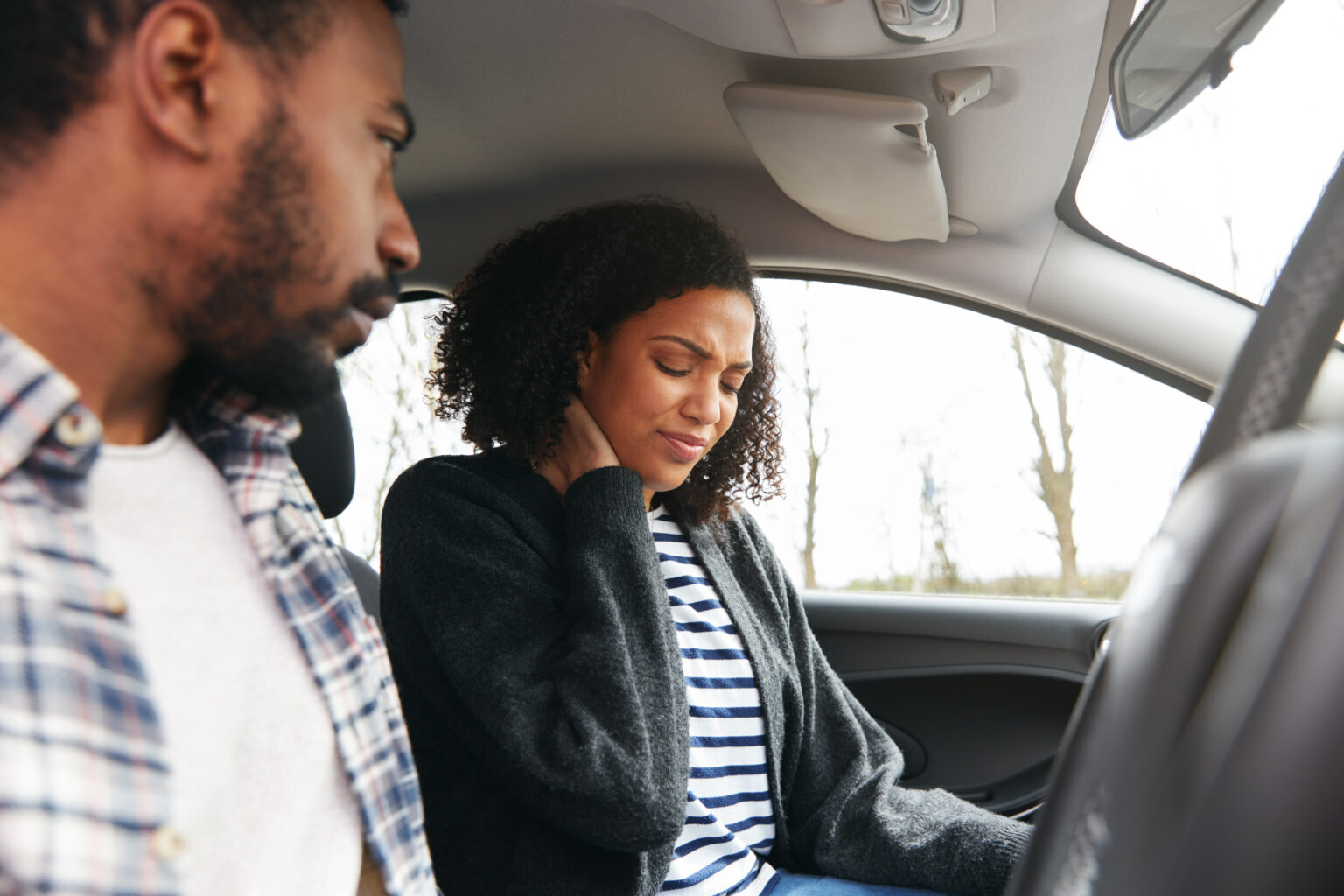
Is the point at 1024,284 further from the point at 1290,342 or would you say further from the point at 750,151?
the point at 1290,342

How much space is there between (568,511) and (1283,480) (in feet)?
3.96

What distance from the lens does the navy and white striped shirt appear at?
1.41 m

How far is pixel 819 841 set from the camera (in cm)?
158

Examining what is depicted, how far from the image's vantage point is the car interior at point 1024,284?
12.0 inches

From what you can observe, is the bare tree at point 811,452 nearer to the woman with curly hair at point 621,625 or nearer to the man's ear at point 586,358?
the woman with curly hair at point 621,625

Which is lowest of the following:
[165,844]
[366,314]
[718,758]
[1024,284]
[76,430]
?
[718,758]

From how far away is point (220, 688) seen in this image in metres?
0.80

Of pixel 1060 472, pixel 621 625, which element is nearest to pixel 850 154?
pixel 621 625

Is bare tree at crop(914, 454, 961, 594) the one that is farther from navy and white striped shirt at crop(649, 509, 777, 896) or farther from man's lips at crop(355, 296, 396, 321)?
man's lips at crop(355, 296, 396, 321)

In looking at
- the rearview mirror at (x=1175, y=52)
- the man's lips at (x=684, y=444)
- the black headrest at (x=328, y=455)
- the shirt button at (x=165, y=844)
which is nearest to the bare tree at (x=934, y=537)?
the man's lips at (x=684, y=444)

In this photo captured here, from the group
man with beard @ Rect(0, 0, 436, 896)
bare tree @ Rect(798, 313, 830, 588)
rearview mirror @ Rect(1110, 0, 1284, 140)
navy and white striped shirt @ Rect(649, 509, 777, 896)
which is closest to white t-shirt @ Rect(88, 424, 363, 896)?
man with beard @ Rect(0, 0, 436, 896)

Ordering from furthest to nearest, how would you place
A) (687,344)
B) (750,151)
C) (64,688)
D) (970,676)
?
(970,676), (750,151), (687,344), (64,688)

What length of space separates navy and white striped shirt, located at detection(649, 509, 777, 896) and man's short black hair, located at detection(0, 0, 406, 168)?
3.40ft

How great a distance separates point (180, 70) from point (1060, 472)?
3.32m
